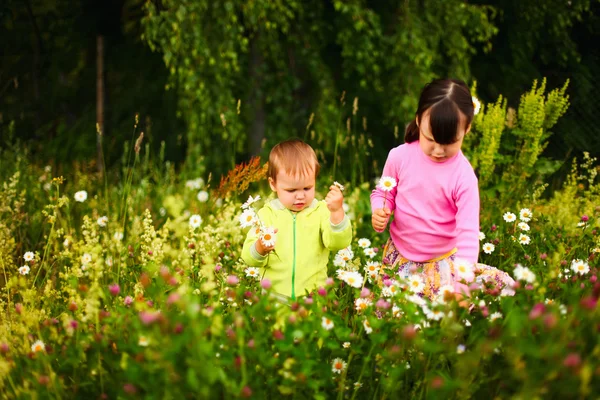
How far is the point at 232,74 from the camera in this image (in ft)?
17.3

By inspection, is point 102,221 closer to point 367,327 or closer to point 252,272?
point 252,272

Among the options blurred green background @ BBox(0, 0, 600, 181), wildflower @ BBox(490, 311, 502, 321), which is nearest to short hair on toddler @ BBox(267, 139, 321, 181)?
wildflower @ BBox(490, 311, 502, 321)

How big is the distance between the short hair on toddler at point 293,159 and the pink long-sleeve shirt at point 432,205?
43 cm

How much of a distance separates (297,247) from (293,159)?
0.34 meters

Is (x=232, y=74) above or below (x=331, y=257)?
above

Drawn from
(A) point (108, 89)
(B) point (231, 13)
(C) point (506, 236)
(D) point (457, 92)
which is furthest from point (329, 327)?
(A) point (108, 89)

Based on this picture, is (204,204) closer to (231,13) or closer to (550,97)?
(231,13)

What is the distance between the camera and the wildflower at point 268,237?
82.7 inches

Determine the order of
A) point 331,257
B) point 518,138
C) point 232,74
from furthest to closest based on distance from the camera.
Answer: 1. point 232,74
2. point 518,138
3. point 331,257

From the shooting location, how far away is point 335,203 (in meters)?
2.14

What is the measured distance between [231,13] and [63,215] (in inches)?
75.6

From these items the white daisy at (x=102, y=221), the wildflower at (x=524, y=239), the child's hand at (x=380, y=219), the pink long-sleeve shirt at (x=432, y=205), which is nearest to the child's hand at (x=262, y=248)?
the child's hand at (x=380, y=219)

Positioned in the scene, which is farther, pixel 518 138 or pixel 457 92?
pixel 518 138

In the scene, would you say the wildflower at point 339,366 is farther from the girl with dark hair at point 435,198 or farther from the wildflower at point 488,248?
the wildflower at point 488,248
